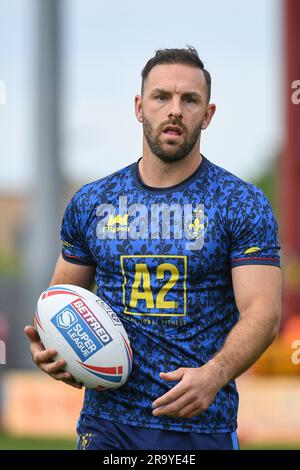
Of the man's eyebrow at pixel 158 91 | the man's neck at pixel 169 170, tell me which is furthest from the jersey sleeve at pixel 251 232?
the man's eyebrow at pixel 158 91

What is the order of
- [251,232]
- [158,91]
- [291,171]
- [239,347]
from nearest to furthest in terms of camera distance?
1. [239,347]
2. [251,232]
3. [158,91]
4. [291,171]

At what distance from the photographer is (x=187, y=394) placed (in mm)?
4500

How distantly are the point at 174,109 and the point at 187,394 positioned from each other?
131cm

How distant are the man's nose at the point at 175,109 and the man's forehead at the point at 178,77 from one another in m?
0.07

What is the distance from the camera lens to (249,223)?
4914mm

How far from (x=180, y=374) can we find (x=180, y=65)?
4.79ft

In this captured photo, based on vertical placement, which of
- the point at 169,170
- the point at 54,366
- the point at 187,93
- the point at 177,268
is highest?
the point at 187,93

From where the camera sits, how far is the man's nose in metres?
4.94

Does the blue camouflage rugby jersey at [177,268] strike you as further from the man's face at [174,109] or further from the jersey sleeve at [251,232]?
the man's face at [174,109]

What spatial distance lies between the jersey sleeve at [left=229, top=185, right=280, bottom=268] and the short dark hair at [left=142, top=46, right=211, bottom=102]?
1.83 feet

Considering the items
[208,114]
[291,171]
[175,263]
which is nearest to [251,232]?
[175,263]

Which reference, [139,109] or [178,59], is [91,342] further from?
[178,59]

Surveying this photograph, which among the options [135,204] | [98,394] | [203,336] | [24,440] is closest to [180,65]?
[135,204]

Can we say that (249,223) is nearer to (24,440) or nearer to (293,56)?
(24,440)
